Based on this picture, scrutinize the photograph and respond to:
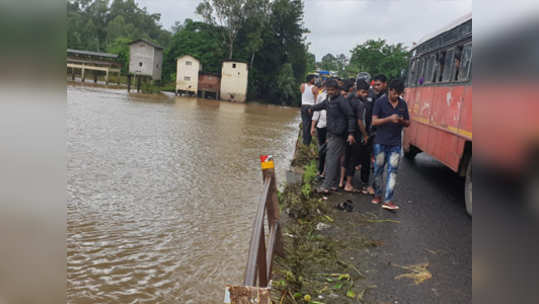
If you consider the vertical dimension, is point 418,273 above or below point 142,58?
below

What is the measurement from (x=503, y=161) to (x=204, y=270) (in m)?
4.38

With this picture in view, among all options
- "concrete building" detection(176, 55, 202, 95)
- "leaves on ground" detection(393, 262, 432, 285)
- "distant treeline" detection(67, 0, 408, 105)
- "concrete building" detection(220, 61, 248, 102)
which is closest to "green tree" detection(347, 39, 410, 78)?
"distant treeline" detection(67, 0, 408, 105)

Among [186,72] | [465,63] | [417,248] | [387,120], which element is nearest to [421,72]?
[465,63]

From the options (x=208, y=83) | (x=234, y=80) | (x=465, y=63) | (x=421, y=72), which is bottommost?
(x=465, y=63)

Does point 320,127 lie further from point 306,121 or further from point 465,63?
point 465,63

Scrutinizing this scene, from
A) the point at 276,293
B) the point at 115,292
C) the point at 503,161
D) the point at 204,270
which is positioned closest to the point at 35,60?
the point at 503,161

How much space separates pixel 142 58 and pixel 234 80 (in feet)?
32.6

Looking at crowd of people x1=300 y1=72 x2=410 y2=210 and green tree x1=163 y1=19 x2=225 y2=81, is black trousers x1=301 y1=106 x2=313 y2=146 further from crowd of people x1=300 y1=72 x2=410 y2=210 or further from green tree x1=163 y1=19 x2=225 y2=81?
green tree x1=163 y1=19 x2=225 y2=81

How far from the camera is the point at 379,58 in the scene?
4109cm

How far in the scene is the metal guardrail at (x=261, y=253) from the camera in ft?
4.78

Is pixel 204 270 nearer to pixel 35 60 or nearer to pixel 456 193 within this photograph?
pixel 35 60

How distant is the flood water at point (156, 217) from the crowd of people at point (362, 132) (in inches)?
61.0

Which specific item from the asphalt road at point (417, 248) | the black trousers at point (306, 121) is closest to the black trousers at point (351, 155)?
the asphalt road at point (417, 248)

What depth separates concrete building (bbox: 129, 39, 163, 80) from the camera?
42.8 metres
